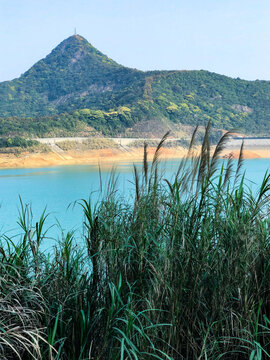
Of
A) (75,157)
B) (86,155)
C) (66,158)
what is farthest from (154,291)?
(86,155)

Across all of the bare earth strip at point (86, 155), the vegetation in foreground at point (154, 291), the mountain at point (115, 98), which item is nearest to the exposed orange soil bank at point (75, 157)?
the bare earth strip at point (86, 155)

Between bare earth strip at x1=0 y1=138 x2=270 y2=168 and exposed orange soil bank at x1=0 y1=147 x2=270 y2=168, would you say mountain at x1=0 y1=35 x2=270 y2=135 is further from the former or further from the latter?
exposed orange soil bank at x1=0 y1=147 x2=270 y2=168

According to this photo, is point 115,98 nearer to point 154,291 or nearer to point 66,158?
point 66,158

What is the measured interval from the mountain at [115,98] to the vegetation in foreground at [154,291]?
1973 centimetres

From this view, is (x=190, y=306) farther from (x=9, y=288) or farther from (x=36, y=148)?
(x=36, y=148)

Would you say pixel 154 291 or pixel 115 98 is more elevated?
pixel 115 98

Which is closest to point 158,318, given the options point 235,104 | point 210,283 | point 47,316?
point 210,283

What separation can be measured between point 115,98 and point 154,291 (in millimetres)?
51322

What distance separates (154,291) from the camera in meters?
1.54

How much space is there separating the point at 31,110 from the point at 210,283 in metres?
68.9

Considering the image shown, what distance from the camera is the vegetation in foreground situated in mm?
1514

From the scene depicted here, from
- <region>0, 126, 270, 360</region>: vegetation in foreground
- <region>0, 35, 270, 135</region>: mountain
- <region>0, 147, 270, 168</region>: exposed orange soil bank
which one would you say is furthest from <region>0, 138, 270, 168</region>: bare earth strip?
<region>0, 126, 270, 360</region>: vegetation in foreground

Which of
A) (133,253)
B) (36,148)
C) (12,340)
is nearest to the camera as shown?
(12,340)

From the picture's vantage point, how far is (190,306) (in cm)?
161
